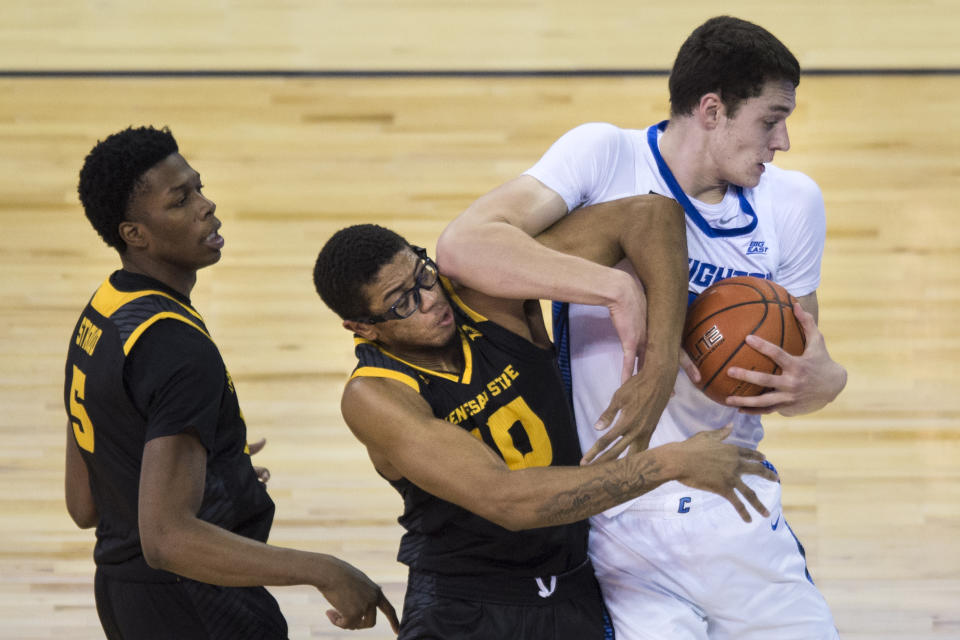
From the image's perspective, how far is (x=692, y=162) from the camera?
2.43 m

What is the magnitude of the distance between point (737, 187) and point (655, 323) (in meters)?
0.49

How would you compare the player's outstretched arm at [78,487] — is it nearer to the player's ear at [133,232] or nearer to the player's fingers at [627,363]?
the player's ear at [133,232]

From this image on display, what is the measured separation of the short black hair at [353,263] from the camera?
219cm

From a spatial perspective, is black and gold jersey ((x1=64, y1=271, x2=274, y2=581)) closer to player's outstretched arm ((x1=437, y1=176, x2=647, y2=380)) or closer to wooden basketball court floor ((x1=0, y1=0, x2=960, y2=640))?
player's outstretched arm ((x1=437, y1=176, x2=647, y2=380))

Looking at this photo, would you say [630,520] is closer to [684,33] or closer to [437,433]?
[437,433]

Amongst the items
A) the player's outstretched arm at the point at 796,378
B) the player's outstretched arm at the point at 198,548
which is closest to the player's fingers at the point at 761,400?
the player's outstretched arm at the point at 796,378

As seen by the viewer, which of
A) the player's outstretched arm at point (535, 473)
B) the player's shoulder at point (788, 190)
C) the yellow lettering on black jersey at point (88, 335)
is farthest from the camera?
the player's shoulder at point (788, 190)

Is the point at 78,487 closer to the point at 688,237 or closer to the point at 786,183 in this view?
the point at 688,237

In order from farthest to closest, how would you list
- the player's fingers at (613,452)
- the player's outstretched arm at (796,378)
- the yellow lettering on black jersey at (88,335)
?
the yellow lettering on black jersey at (88,335), the player's outstretched arm at (796,378), the player's fingers at (613,452)

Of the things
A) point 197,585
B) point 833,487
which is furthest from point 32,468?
point 833,487

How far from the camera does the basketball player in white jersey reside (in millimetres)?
2232

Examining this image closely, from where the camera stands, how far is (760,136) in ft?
7.82

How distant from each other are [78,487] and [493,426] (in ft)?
3.42

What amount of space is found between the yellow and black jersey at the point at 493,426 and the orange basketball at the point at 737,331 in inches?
11.9
